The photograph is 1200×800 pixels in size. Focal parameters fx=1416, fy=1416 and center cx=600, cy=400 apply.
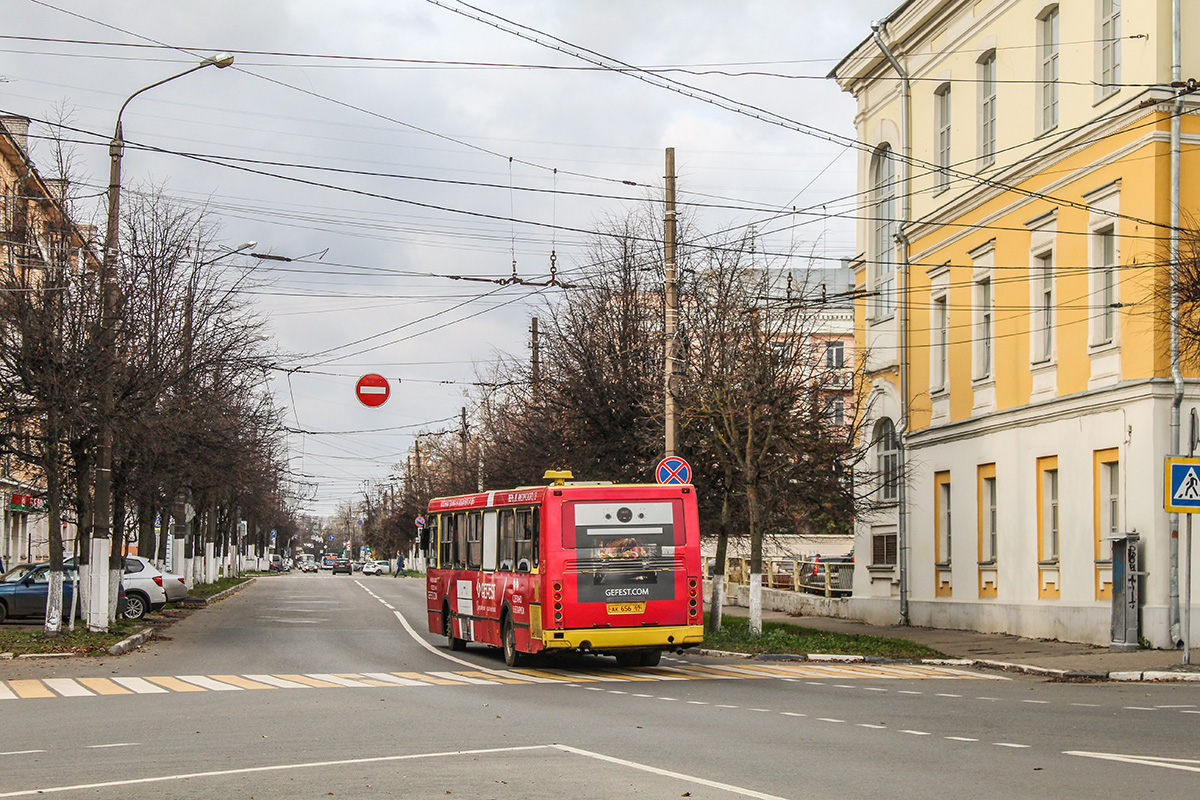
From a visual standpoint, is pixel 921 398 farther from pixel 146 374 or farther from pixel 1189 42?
pixel 146 374

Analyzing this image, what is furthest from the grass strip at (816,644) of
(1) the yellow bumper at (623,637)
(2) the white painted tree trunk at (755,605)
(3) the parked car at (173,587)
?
(3) the parked car at (173,587)

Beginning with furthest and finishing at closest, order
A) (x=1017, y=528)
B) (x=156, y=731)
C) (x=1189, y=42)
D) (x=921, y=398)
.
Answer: (x=921, y=398) → (x=1017, y=528) → (x=1189, y=42) → (x=156, y=731)

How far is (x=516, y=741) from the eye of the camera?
39.8ft

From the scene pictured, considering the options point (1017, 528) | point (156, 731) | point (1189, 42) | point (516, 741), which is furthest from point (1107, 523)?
point (156, 731)

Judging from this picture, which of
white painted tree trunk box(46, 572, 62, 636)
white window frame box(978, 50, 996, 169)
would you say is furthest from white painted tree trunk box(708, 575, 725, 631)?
white painted tree trunk box(46, 572, 62, 636)

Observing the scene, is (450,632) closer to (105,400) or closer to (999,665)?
(105,400)

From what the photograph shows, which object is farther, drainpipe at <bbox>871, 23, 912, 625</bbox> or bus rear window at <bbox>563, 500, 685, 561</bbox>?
drainpipe at <bbox>871, 23, 912, 625</bbox>

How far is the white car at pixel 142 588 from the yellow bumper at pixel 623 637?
17.9 meters

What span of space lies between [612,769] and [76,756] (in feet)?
14.2

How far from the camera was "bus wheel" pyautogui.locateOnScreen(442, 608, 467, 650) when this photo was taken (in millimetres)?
26141

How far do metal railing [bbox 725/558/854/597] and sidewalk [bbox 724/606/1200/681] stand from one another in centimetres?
825

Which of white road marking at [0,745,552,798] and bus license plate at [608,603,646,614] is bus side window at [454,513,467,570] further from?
white road marking at [0,745,552,798]

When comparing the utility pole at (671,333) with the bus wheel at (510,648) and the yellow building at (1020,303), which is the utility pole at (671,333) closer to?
the bus wheel at (510,648)

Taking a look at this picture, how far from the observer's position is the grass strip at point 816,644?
24625mm
